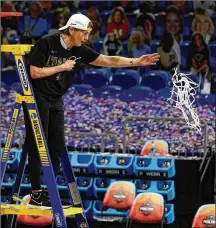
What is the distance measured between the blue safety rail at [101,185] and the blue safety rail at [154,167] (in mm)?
255

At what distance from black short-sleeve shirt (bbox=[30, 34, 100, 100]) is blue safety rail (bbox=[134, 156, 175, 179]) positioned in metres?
2.58

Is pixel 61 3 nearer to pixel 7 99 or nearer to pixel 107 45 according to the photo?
pixel 107 45

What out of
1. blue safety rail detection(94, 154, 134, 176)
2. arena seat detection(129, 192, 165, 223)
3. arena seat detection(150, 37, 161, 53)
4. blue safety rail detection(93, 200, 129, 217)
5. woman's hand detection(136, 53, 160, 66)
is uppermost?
woman's hand detection(136, 53, 160, 66)

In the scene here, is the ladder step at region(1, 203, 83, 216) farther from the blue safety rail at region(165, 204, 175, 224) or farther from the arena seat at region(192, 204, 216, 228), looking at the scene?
the blue safety rail at region(165, 204, 175, 224)

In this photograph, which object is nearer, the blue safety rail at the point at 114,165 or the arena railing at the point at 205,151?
the blue safety rail at the point at 114,165

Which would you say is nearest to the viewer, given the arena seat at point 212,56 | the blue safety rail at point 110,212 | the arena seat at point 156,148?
the blue safety rail at point 110,212

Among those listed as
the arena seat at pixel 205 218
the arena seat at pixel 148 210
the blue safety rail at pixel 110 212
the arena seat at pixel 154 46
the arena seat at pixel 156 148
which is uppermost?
the arena seat at pixel 154 46

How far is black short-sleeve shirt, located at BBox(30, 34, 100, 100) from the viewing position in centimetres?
805

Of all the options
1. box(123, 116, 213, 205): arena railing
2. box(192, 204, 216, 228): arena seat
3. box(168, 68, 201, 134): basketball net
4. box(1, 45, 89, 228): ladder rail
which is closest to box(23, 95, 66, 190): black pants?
box(1, 45, 89, 228): ladder rail

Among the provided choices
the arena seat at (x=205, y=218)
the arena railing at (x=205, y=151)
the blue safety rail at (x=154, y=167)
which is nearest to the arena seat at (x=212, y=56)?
the arena railing at (x=205, y=151)

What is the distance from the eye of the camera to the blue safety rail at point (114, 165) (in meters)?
10.7

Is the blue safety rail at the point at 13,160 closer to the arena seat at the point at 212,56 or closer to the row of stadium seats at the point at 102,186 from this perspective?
the row of stadium seats at the point at 102,186

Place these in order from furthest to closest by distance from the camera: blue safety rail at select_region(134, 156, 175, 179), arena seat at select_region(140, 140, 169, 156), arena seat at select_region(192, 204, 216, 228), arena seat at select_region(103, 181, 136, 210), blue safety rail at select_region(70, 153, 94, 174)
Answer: arena seat at select_region(140, 140, 169, 156), blue safety rail at select_region(70, 153, 94, 174), blue safety rail at select_region(134, 156, 175, 179), arena seat at select_region(103, 181, 136, 210), arena seat at select_region(192, 204, 216, 228)

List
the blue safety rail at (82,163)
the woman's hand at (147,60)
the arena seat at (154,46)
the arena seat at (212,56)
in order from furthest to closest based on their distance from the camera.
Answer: the arena seat at (154,46), the arena seat at (212,56), the blue safety rail at (82,163), the woman's hand at (147,60)
